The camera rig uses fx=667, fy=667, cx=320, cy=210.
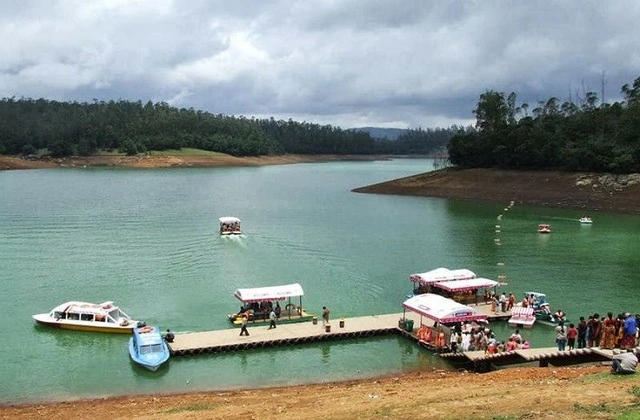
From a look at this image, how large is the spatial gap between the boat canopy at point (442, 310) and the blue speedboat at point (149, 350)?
12977 mm

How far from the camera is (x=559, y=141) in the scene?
389ft

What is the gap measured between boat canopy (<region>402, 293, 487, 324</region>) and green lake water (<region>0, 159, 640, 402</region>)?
6.59 feet

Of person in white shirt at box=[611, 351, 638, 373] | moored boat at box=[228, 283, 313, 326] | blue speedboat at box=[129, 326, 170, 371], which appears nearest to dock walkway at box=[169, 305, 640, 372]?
blue speedboat at box=[129, 326, 170, 371]

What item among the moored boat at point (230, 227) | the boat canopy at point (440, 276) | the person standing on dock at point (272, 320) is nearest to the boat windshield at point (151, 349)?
the person standing on dock at point (272, 320)

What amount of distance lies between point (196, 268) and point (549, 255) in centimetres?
3123

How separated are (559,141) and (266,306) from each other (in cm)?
9340

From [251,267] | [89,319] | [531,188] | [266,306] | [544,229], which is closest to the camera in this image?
[89,319]

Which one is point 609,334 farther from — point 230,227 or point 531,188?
point 531,188

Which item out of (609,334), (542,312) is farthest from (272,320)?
(609,334)

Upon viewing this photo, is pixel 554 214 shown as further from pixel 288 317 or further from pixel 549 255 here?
pixel 288 317

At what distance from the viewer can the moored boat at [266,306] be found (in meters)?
38.0

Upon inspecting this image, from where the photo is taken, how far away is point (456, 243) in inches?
2630

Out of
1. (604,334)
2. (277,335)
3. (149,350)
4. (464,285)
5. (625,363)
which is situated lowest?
(277,335)

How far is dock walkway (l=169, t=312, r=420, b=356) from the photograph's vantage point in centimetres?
3241
